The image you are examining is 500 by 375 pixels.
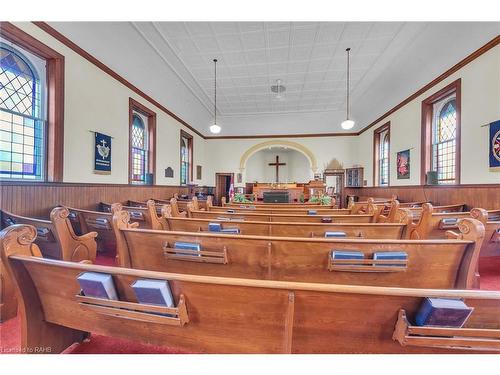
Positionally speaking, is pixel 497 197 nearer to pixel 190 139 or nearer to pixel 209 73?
pixel 209 73

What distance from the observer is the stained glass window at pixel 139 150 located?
5719 mm

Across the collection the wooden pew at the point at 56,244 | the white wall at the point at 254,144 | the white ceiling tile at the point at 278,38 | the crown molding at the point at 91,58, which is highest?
the white ceiling tile at the point at 278,38

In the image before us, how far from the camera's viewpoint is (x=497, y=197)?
3.42 m

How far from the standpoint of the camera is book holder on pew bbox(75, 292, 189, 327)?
0.89 metres

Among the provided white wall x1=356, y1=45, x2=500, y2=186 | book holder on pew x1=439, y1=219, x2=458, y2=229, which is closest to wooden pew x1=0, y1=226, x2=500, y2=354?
book holder on pew x1=439, y1=219, x2=458, y2=229

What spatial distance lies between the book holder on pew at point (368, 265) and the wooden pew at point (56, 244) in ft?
6.11

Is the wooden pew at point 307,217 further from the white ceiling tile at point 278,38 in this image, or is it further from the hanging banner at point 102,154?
the white ceiling tile at point 278,38

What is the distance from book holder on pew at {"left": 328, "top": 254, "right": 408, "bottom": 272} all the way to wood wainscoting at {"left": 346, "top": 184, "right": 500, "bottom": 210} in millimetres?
3501

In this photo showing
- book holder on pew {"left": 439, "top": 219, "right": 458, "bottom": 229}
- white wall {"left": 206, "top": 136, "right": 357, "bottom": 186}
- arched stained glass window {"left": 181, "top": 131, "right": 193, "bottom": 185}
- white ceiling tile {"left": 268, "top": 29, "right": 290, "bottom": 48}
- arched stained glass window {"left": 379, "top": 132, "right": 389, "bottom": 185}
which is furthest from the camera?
white wall {"left": 206, "top": 136, "right": 357, "bottom": 186}

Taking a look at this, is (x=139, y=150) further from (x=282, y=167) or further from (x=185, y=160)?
(x=282, y=167)

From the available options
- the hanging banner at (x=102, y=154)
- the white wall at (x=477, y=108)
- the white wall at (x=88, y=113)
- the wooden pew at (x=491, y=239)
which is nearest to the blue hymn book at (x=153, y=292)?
the wooden pew at (x=491, y=239)

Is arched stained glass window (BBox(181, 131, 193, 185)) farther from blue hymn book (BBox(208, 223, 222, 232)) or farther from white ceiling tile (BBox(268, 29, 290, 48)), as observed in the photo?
blue hymn book (BBox(208, 223, 222, 232))

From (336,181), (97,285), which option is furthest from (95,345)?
(336,181)

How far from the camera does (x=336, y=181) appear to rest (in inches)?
399
